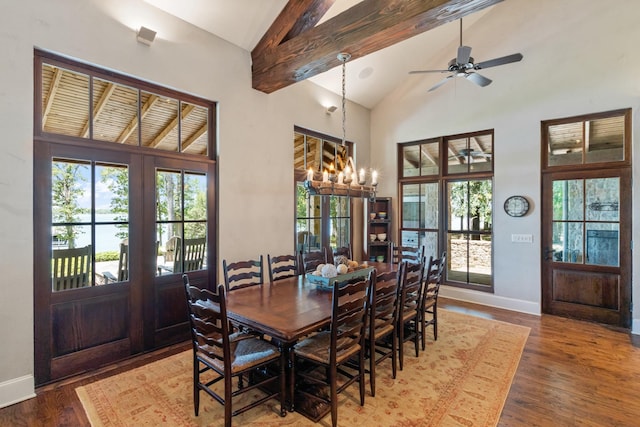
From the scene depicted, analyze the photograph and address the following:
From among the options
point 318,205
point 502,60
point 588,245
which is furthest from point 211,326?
point 588,245

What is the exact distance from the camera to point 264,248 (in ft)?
14.3

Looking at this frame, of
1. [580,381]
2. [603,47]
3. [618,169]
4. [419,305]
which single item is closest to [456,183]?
[618,169]

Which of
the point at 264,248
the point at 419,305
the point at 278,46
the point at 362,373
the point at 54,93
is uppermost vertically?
the point at 278,46

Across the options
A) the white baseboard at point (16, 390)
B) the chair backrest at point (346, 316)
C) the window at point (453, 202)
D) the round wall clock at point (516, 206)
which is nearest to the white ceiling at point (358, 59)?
the window at point (453, 202)

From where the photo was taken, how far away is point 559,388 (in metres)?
2.66

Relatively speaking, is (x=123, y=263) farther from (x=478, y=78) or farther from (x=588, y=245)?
(x=588, y=245)

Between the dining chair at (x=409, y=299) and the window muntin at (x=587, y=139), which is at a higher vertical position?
the window muntin at (x=587, y=139)

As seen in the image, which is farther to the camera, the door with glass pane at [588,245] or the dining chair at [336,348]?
the door with glass pane at [588,245]

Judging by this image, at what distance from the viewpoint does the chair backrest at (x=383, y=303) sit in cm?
244

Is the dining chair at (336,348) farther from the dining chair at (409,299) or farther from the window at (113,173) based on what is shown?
the window at (113,173)

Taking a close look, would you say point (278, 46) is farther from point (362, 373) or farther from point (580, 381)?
point (580, 381)

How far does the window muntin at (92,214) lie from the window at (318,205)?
2.42 m

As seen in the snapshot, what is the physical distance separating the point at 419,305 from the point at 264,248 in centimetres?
215

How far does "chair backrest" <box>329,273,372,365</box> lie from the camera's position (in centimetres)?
211
